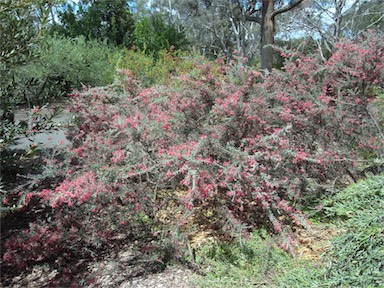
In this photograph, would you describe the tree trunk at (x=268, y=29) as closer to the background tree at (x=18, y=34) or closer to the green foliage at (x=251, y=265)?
the green foliage at (x=251, y=265)

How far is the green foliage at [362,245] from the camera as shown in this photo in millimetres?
1670

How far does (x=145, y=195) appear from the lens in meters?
3.28

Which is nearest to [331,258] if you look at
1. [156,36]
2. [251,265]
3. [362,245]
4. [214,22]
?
[362,245]

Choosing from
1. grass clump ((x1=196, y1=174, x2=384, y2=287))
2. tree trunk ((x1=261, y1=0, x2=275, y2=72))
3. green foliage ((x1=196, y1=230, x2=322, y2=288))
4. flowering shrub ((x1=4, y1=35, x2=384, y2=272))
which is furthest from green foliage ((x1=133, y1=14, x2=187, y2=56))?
grass clump ((x1=196, y1=174, x2=384, y2=287))

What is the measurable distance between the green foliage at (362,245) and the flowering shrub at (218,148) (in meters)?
1.01

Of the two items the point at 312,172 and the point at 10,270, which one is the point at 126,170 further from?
the point at 312,172

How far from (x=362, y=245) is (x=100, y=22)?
1933cm

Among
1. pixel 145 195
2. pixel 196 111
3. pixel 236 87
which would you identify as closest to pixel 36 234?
pixel 145 195

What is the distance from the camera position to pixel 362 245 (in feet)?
5.87

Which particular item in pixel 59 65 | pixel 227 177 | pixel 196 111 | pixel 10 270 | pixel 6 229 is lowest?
pixel 10 270

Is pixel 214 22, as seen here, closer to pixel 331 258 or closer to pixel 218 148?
pixel 218 148

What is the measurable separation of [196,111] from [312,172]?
1.56 m

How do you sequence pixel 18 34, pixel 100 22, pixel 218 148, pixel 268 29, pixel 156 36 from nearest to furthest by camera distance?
pixel 18 34, pixel 218 148, pixel 268 29, pixel 156 36, pixel 100 22

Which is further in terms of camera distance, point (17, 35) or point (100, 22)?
point (100, 22)
